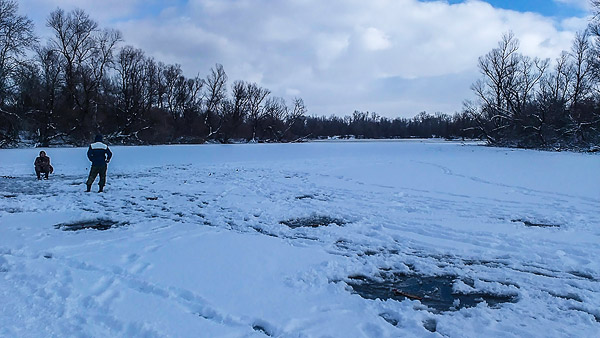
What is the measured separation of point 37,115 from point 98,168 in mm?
34259

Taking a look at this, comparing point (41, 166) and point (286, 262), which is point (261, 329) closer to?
point (286, 262)

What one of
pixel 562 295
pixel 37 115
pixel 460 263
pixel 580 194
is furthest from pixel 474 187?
pixel 37 115

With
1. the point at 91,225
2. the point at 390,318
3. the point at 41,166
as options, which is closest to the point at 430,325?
the point at 390,318

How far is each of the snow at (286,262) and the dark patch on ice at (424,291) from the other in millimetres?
124

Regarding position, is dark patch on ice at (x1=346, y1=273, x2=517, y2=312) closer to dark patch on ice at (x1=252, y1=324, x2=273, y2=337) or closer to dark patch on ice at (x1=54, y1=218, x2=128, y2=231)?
dark patch on ice at (x1=252, y1=324, x2=273, y2=337)

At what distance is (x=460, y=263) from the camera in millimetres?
5289

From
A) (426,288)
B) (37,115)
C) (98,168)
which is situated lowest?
(426,288)

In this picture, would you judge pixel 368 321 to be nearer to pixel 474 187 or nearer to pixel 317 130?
pixel 474 187

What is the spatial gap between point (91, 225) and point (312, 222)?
417cm

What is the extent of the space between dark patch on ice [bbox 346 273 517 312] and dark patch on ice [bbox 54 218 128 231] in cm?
480

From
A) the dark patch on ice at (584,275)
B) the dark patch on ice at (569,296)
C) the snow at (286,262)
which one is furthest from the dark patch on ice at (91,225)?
the dark patch on ice at (584,275)

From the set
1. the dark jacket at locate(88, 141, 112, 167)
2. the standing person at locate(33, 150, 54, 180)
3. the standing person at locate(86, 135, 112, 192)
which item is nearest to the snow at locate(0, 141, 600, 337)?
the standing person at locate(86, 135, 112, 192)

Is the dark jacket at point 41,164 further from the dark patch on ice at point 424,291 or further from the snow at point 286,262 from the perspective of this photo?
the dark patch on ice at point 424,291

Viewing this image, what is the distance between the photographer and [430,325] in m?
3.55
